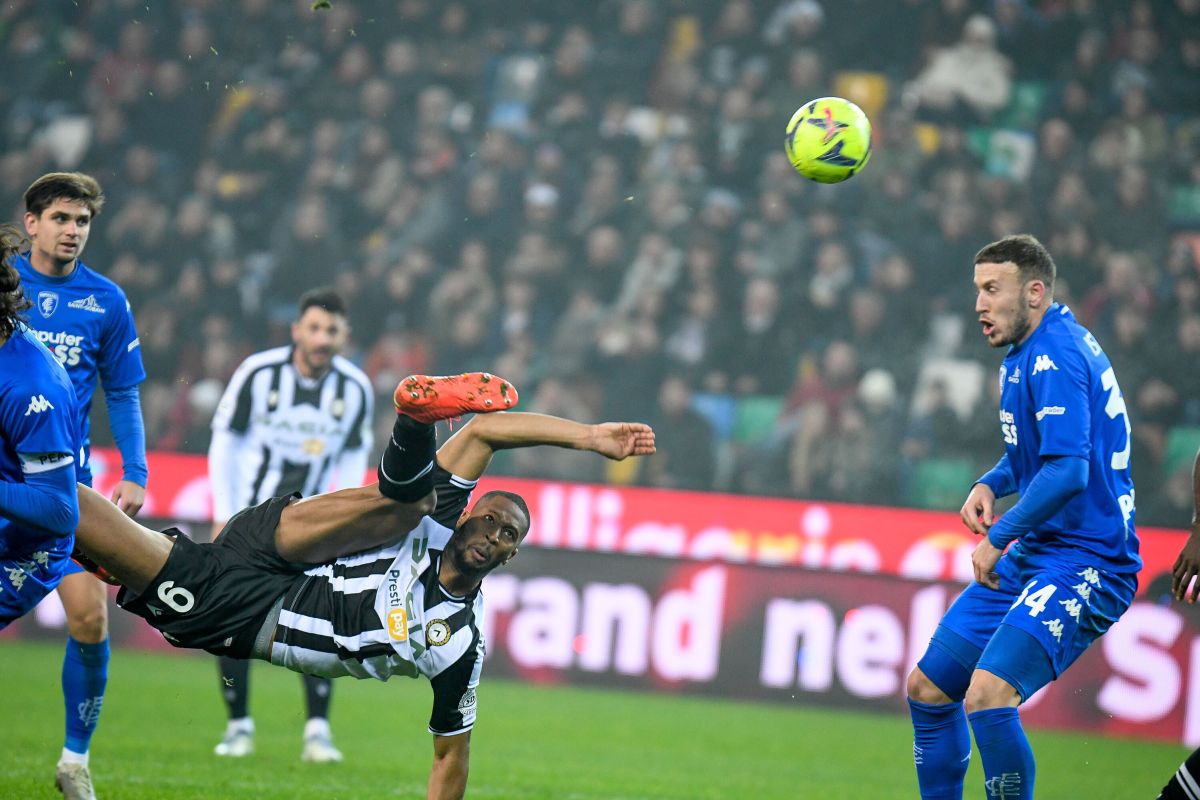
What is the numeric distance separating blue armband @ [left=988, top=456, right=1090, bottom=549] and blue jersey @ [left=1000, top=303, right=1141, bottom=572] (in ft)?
0.27

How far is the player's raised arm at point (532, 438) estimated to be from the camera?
4.94 m

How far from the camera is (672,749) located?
846cm

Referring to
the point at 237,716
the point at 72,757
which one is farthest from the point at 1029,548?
the point at 237,716

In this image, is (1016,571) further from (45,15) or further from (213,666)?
(45,15)

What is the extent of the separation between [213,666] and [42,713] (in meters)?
2.59

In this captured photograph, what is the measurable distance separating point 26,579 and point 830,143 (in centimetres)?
397

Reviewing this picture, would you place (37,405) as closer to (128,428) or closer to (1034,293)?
(128,428)

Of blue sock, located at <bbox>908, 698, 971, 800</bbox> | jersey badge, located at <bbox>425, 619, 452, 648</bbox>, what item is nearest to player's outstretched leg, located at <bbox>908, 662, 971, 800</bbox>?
blue sock, located at <bbox>908, 698, 971, 800</bbox>

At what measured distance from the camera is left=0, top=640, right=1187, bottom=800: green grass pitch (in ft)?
22.3

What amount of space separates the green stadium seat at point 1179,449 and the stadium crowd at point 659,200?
1.1 inches

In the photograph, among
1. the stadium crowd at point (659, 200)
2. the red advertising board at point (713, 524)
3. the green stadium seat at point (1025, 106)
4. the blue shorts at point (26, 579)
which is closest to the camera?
the blue shorts at point (26, 579)

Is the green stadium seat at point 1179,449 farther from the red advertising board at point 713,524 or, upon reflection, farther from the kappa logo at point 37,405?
the kappa logo at point 37,405

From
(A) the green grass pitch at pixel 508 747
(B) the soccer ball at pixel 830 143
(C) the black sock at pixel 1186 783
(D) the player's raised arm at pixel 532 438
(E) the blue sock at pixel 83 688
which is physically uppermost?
(B) the soccer ball at pixel 830 143

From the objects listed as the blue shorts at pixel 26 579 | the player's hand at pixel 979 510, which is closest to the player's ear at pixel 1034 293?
the player's hand at pixel 979 510
